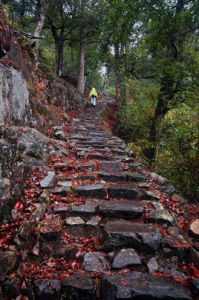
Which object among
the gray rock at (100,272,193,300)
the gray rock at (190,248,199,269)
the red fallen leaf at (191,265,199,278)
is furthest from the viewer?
the gray rock at (190,248,199,269)

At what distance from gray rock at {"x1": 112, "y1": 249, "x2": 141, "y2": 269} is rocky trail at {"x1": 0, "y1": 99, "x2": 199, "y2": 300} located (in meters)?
0.01

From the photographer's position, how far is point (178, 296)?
6.07 ft

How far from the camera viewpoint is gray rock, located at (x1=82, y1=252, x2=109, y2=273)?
223cm

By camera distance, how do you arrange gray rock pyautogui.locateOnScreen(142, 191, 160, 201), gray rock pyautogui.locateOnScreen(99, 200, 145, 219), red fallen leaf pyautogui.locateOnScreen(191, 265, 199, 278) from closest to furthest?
red fallen leaf pyautogui.locateOnScreen(191, 265, 199, 278) → gray rock pyautogui.locateOnScreen(99, 200, 145, 219) → gray rock pyautogui.locateOnScreen(142, 191, 160, 201)

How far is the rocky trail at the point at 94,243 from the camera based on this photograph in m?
1.95

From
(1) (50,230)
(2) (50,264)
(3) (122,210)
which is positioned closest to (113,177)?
(3) (122,210)

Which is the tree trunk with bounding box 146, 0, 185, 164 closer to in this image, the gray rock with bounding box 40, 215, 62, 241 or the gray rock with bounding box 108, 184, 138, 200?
the gray rock with bounding box 108, 184, 138, 200

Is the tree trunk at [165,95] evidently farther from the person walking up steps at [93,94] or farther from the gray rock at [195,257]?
the person walking up steps at [93,94]

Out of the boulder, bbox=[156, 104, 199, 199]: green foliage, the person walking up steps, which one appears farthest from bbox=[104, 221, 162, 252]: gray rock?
the person walking up steps

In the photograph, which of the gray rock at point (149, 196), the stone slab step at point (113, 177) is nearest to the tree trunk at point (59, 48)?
the stone slab step at point (113, 177)

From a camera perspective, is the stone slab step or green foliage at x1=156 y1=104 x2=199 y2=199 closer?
the stone slab step

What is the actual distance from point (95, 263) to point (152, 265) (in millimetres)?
768

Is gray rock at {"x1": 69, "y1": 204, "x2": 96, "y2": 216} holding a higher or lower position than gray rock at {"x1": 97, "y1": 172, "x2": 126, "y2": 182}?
lower

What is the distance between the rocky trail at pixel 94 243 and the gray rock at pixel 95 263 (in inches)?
0.5
